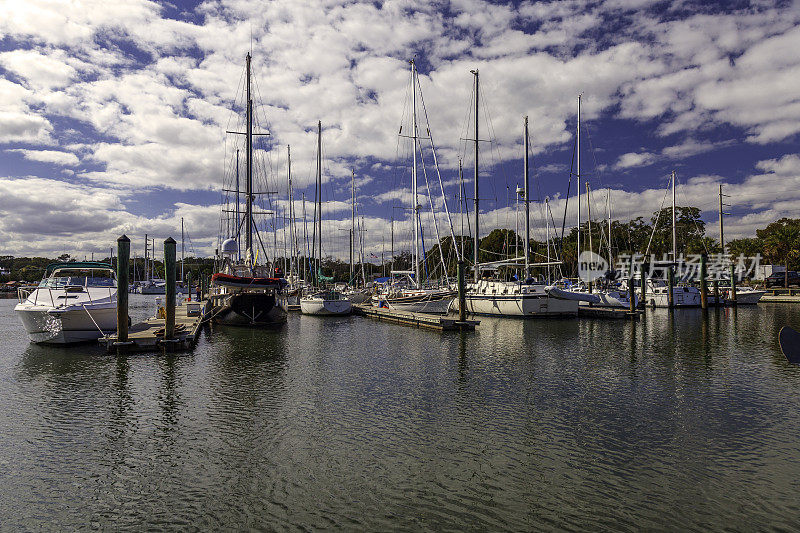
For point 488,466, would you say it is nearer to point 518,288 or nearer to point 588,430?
point 588,430

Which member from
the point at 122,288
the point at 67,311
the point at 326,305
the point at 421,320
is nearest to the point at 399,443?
the point at 122,288

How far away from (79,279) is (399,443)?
20871 millimetres

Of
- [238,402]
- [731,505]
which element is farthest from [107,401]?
[731,505]

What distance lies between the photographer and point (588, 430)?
33.5ft

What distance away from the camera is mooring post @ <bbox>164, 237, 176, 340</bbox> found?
20391 mm

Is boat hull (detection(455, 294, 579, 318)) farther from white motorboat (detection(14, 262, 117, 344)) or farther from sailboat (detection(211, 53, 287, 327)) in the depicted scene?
white motorboat (detection(14, 262, 117, 344))

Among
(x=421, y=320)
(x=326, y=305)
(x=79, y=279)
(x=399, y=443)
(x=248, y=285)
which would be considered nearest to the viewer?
(x=399, y=443)

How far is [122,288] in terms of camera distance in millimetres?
19125

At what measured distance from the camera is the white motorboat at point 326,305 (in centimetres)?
4241

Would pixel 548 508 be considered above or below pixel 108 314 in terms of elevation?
below

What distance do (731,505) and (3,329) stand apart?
39.8 meters

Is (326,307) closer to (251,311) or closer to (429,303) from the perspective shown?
(429,303)

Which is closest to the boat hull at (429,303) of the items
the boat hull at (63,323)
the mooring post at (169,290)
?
the mooring post at (169,290)

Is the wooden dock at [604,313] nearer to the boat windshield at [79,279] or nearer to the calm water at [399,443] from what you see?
the calm water at [399,443]
